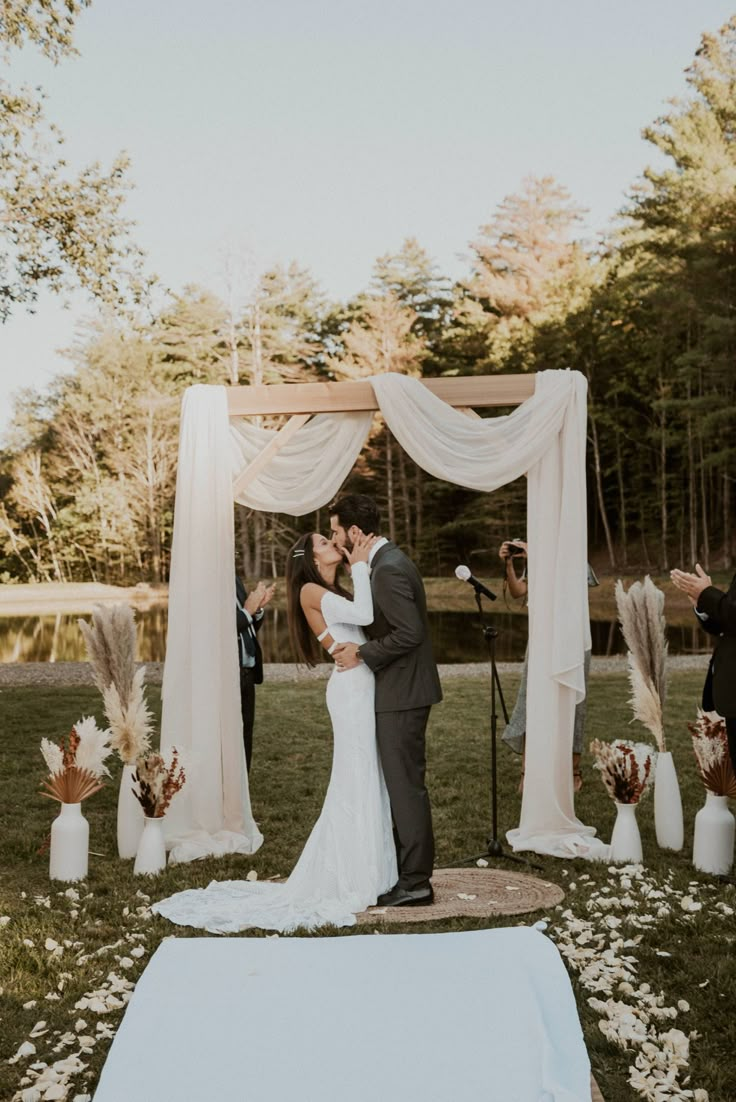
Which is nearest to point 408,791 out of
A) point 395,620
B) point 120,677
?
point 395,620

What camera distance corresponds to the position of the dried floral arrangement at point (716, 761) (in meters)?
5.07

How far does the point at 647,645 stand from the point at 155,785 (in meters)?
2.66

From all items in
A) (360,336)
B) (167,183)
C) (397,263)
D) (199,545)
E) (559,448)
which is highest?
(167,183)

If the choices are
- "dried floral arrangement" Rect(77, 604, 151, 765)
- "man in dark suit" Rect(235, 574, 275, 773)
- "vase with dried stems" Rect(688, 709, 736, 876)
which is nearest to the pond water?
"man in dark suit" Rect(235, 574, 275, 773)

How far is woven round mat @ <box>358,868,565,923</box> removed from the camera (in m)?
4.45

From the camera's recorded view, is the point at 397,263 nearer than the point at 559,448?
No

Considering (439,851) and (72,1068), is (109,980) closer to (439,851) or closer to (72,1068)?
(72,1068)

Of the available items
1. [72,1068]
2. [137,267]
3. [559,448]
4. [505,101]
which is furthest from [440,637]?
[505,101]

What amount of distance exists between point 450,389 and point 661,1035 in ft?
12.0

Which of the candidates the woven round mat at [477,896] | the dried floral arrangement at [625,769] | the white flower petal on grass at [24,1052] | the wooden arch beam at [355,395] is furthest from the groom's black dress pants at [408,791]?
the wooden arch beam at [355,395]

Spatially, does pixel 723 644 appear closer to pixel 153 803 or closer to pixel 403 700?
pixel 403 700

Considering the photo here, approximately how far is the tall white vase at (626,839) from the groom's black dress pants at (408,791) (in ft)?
3.71

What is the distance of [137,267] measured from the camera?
1179cm

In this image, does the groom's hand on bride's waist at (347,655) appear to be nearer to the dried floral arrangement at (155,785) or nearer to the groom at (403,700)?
the groom at (403,700)
